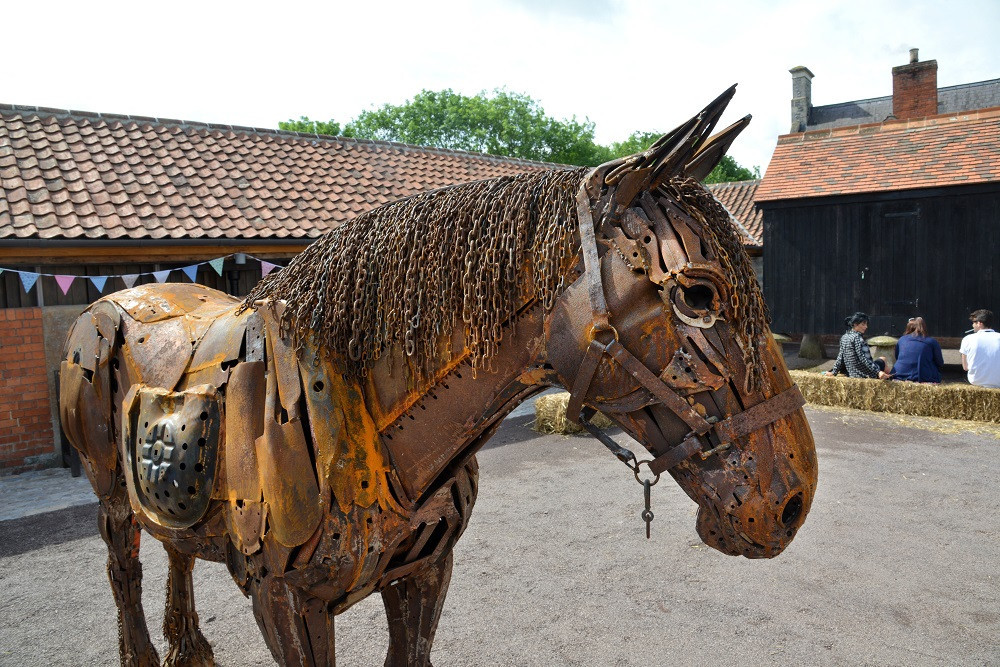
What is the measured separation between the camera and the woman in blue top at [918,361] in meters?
9.60

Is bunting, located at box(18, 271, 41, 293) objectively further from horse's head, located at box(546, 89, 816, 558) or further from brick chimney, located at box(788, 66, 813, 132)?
brick chimney, located at box(788, 66, 813, 132)

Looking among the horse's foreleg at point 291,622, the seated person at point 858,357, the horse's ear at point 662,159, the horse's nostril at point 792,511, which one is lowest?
the seated person at point 858,357

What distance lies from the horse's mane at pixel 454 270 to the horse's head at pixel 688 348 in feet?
0.11

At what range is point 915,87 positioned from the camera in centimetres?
2136

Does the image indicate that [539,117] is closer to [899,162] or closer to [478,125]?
[478,125]

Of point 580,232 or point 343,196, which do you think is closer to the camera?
point 580,232

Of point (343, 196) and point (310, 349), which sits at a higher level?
point (343, 196)

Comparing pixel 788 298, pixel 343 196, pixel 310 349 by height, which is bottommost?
pixel 788 298

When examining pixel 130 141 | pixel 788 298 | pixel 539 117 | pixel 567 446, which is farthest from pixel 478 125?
pixel 567 446

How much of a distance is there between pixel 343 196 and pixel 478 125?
36173 millimetres

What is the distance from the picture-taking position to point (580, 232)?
1631mm

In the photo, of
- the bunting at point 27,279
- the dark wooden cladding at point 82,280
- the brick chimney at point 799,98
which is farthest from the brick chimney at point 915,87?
the bunting at point 27,279

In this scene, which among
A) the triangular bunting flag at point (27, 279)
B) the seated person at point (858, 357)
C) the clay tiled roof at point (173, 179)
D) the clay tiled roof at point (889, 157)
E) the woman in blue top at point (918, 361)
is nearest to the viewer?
the triangular bunting flag at point (27, 279)

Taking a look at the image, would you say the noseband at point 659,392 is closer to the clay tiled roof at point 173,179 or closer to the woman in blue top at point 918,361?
the clay tiled roof at point 173,179
